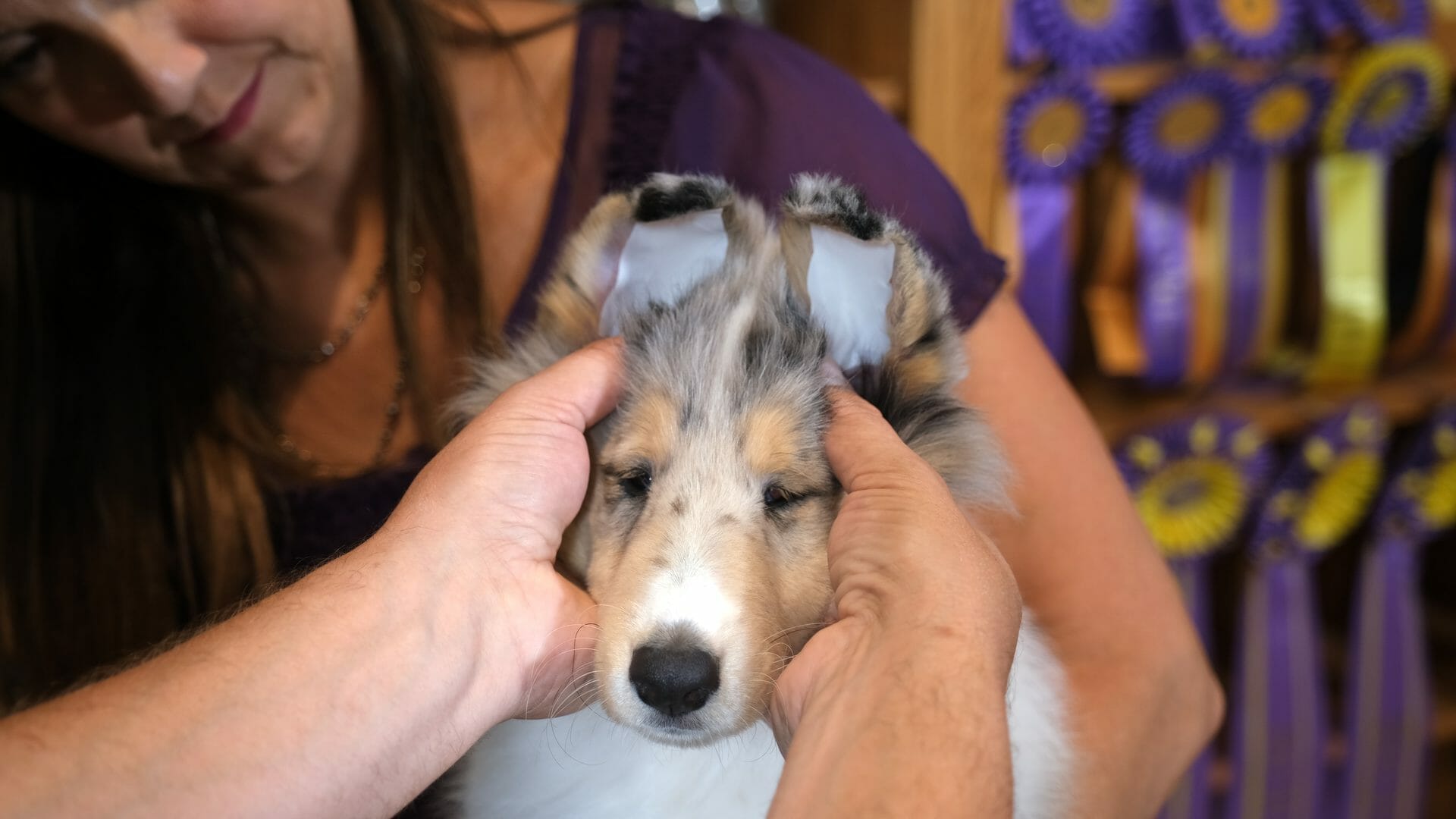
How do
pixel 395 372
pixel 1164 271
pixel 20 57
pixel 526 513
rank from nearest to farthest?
pixel 526 513, pixel 20 57, pixel 395 372, pixel 1164 271

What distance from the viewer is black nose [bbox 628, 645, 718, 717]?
73 centimetres

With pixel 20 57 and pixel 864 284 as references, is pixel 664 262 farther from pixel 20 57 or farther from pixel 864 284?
pixel 20 57

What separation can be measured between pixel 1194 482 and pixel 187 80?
5.93 ft

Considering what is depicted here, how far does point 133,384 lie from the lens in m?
1.19

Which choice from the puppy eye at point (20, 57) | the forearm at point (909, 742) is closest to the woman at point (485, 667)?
the forearm at point (909, 742)

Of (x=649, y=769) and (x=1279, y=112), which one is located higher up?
(x=1279, y=112)

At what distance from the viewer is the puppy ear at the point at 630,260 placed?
2.73 feet

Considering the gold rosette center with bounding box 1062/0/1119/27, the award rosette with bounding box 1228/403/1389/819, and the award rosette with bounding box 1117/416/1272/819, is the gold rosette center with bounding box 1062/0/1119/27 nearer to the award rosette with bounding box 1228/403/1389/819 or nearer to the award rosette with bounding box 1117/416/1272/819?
the award rosette with bounding box 1117/416/1272/819

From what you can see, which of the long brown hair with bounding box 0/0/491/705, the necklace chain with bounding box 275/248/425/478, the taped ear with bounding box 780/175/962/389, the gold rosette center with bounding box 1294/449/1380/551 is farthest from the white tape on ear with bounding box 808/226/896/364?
the gold rosette center with bounding box 1294/449/1380/551

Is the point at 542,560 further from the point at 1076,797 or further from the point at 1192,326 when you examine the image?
the point at 1192,326

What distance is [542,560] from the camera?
2.81ft

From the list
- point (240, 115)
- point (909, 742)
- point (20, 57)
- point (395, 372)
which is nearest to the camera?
point (909, 742)

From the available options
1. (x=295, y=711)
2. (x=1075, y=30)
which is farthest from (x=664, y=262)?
(x=1075, y=30)

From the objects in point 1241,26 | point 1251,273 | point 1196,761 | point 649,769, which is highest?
point 1241,26
